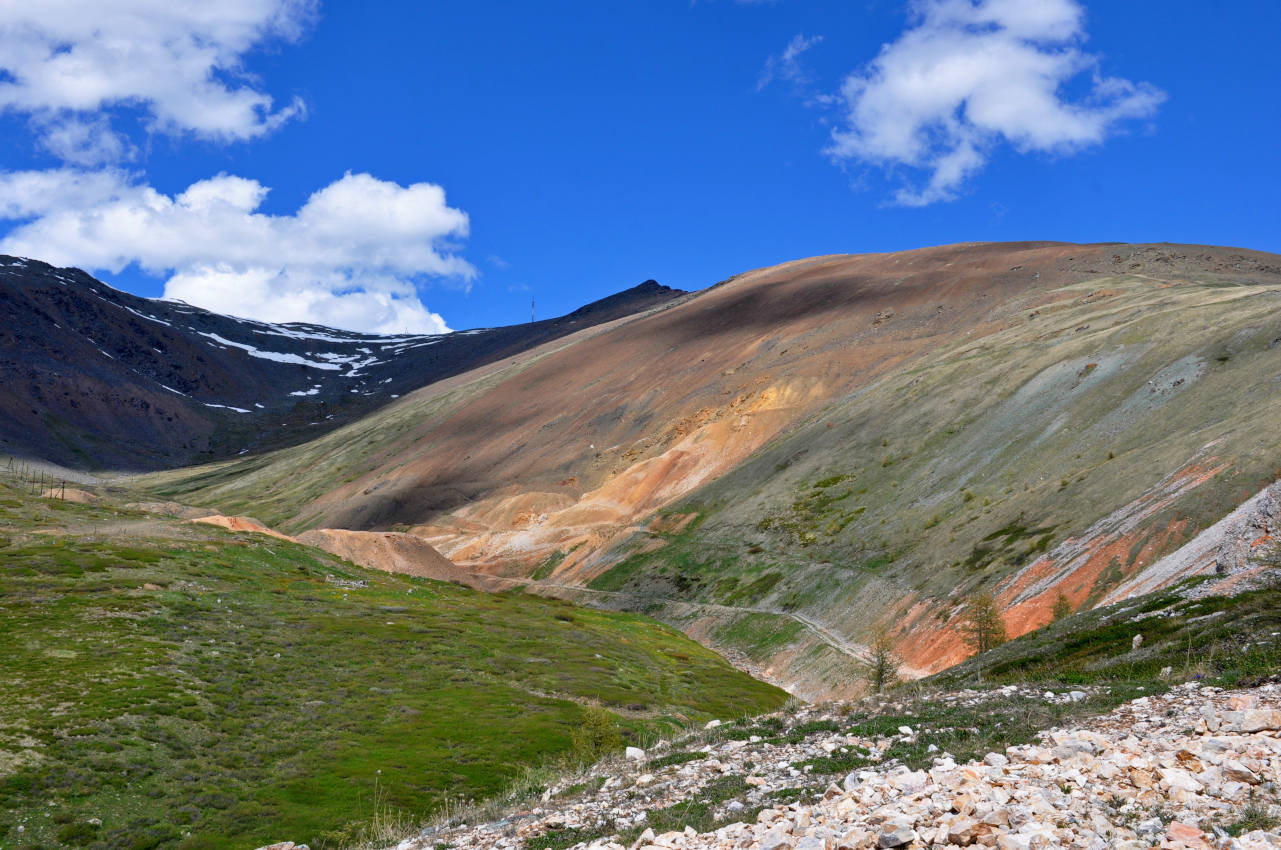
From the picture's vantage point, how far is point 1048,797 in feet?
44.2

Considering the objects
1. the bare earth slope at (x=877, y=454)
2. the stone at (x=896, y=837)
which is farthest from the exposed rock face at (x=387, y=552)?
the stone at (x=896, y=837)

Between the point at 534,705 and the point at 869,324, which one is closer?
the point at 534,705

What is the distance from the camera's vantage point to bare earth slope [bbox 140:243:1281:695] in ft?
197

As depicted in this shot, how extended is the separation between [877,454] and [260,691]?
68130mm

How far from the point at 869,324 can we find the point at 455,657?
107124 mm

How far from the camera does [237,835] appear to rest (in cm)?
3206

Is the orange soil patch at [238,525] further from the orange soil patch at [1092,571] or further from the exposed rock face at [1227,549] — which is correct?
the exposed rock face at [1227,549]

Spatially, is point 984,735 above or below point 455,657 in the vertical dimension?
above

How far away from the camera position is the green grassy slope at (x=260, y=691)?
110ft

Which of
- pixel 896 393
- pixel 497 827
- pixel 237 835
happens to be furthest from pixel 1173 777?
pixel 896 393

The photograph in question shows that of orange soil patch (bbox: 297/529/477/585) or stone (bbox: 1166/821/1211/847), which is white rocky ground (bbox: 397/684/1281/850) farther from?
orange soil patch (bbox: 297/529/477/585)

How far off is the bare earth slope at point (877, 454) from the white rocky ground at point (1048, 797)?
114ft

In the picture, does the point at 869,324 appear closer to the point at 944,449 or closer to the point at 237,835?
the point at 944,449

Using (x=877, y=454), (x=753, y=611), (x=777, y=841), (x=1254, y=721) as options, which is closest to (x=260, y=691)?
(x=777, y=841)
